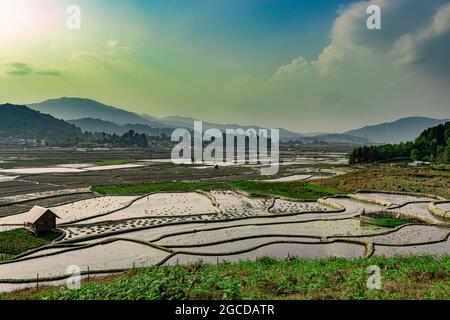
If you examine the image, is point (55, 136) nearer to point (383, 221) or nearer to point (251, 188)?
point (251, 188)

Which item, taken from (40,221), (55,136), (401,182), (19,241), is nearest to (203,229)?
(40,221)

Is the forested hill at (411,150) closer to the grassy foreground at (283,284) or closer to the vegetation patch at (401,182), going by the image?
the vegetation patch at (401,182)

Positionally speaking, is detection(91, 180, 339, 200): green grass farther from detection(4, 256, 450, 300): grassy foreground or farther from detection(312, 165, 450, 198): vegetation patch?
detection(4, 256, 450, 300): grassy foreground

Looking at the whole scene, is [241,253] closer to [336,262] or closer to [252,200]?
[336,262]

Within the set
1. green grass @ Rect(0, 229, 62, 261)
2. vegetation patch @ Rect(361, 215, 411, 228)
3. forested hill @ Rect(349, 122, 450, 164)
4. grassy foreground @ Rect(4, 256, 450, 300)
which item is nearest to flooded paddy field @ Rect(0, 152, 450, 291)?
vegetation patch @ Rect(361, 215, 411, 228)
